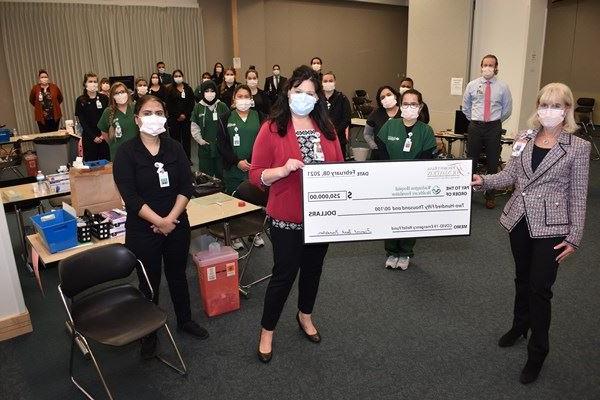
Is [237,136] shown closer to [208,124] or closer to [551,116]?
[208,124]

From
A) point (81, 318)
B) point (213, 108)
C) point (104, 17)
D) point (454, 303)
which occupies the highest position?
point (104, 17)

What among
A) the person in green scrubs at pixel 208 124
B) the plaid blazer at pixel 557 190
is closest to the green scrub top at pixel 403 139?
the plaid blazer at pixel 557 190

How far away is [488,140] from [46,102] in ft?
26.3

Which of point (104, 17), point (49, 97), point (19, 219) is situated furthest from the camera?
point (104, 17)

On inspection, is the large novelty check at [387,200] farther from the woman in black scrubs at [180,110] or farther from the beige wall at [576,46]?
the beige wall at [576,46]

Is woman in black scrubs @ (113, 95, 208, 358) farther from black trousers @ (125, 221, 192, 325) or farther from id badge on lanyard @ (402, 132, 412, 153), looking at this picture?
id badge on lanyard @ (402, 132, 412, 153)

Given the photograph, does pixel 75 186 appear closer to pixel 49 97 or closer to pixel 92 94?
pixel 92 94

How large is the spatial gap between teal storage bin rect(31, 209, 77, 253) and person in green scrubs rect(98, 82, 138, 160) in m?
2.15

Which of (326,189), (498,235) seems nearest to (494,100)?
(498,235)

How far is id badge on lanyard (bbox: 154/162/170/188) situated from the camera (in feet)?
9.40

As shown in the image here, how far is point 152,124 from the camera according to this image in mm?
2873

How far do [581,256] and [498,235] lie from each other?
86 cm

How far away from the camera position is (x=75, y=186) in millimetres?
3656

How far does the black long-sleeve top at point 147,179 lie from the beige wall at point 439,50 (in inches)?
285
